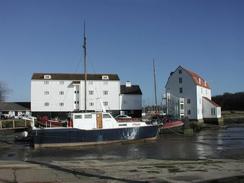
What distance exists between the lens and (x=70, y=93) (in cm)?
8338

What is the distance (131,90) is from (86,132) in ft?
168

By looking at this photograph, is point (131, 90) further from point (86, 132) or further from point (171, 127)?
point (86, 132)

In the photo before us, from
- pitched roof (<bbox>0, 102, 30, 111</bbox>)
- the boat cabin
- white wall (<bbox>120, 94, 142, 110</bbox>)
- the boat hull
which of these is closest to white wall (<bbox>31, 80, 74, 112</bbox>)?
pitched roof (<bbox>0, 102, 30, 111</bbox>)

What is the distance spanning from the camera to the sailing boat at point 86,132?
35.1 metres

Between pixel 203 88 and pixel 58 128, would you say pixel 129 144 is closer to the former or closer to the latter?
pixel 58 128

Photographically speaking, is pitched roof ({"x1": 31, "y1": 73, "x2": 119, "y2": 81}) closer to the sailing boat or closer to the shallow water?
the shallow water

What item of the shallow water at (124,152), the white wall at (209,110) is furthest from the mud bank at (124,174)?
the white wall at (209,110)

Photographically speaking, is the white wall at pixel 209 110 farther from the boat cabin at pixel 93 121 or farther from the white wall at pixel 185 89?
the boat cabin at pixel 93 121

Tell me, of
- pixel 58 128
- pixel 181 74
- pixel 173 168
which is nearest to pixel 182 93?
pixel 181 74

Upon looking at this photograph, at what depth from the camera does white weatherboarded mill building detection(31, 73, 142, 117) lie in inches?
3241

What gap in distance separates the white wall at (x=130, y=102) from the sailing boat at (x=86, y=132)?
45250mm

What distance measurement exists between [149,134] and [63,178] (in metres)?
28.2

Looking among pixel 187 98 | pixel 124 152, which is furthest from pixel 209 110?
pixel 124 152

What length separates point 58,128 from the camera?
115ft
